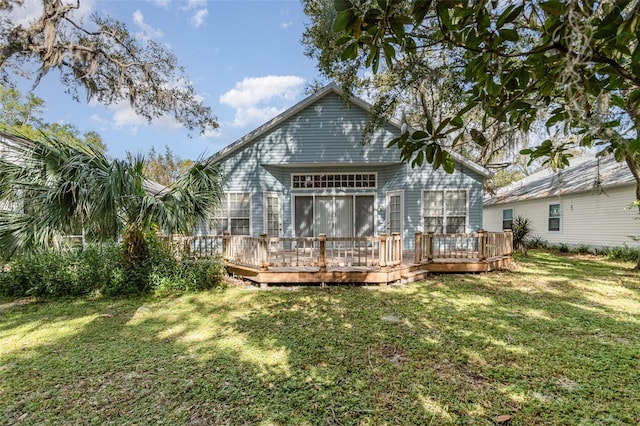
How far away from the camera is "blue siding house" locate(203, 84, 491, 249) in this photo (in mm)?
9461

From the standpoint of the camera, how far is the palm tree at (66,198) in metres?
4.79

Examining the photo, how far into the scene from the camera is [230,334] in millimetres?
4371


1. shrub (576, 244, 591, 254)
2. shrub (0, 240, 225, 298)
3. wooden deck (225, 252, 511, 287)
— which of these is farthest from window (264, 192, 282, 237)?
shrub (576, 244, 591, 254)

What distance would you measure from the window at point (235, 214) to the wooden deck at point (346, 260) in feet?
5.39

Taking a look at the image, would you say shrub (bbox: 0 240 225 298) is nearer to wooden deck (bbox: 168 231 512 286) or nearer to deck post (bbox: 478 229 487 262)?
wooden deck (bbox: 168 231 512 286)

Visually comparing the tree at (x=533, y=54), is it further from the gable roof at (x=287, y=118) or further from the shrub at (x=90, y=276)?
the gable roof at (x=287, y=118)

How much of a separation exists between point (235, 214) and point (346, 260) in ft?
14.4

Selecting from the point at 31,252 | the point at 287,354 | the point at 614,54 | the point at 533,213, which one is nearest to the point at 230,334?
the point at 287,354

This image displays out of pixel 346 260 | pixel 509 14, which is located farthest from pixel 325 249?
pixel 509 14

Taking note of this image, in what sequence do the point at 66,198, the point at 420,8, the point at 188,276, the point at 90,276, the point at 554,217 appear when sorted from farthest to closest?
the point at 554,217, the point at 188,276, the point at 90,276, the point at 66,198, the point at 420,8

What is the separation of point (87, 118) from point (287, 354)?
Answer: 2221 cm

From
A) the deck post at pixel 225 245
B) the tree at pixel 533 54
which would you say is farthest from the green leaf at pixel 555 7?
the deck post at pixel 225 245

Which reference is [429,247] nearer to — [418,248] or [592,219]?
[418,248]

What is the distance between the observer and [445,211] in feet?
31.5
